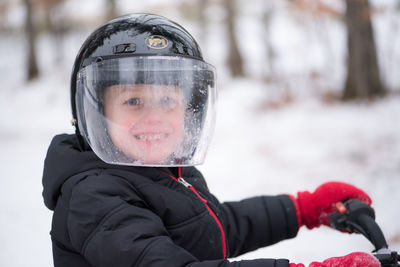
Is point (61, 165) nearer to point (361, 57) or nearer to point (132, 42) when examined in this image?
point (132, 42)

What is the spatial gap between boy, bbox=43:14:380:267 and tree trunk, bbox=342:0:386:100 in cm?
591

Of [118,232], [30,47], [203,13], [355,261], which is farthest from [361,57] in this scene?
[30,47]

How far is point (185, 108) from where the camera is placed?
158cm

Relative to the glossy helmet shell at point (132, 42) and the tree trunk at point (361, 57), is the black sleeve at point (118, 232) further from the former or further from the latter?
the tree trunk at point (361, 57)

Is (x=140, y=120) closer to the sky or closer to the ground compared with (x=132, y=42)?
closer to the ground

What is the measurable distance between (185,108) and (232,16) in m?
11.8

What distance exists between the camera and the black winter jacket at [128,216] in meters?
1.12

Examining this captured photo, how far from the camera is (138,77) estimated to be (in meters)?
1.44

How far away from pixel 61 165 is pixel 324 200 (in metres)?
1.27

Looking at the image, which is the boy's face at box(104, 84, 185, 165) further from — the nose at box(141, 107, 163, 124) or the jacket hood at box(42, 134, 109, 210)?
the jacket hood at box(42, 134, 109, 210)

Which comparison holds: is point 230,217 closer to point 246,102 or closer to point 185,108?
point 185,108

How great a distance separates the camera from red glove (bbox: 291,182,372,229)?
177 centimetres

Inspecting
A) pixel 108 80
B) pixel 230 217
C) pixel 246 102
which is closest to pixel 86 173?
pixel 108 80

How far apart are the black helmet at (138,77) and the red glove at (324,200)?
24.8 inches
